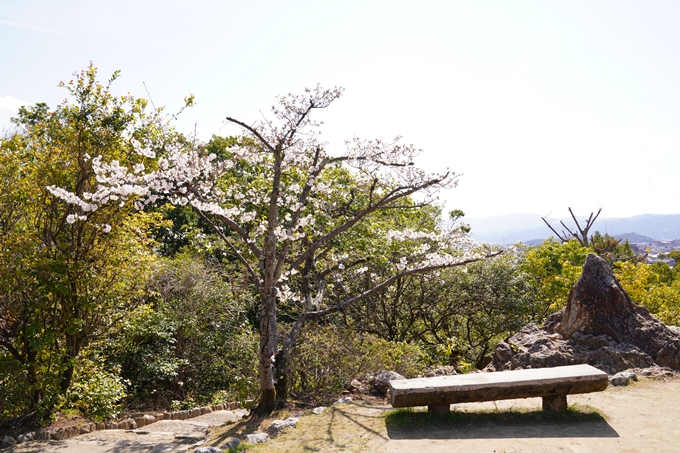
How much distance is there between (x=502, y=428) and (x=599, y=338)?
140 inches

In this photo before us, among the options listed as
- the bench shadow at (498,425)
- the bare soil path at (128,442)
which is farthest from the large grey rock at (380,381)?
the bare soil path at (128,442)

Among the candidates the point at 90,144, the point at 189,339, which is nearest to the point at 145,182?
the point at 90,144

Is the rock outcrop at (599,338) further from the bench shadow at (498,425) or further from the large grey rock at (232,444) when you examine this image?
the large grey rock at (232,444)

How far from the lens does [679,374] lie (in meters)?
7.91

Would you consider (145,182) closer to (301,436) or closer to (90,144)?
(90,144)

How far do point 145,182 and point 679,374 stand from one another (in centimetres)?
914

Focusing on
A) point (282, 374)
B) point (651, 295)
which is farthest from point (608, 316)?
point (282, 374)

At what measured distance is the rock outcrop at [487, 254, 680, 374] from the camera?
8242 millimetres

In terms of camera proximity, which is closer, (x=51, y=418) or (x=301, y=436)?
(x=301, y=436)

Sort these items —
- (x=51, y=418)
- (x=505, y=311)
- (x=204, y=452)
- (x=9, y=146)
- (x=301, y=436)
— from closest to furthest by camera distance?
(x=204, y=452) → (x=301, y=436) → (x=51, y=418) → (x=9, y=146) → (x=505, y=311)

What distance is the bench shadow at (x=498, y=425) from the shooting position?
583 centimetres

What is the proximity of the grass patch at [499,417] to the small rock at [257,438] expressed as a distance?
1591 millimetres

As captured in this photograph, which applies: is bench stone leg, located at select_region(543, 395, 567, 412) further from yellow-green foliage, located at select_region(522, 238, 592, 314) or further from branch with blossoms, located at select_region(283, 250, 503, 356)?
yellow-green foliage, located at select_region(522, 238, 592, 314)

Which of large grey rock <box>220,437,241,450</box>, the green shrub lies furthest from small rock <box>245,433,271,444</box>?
the green shrub
